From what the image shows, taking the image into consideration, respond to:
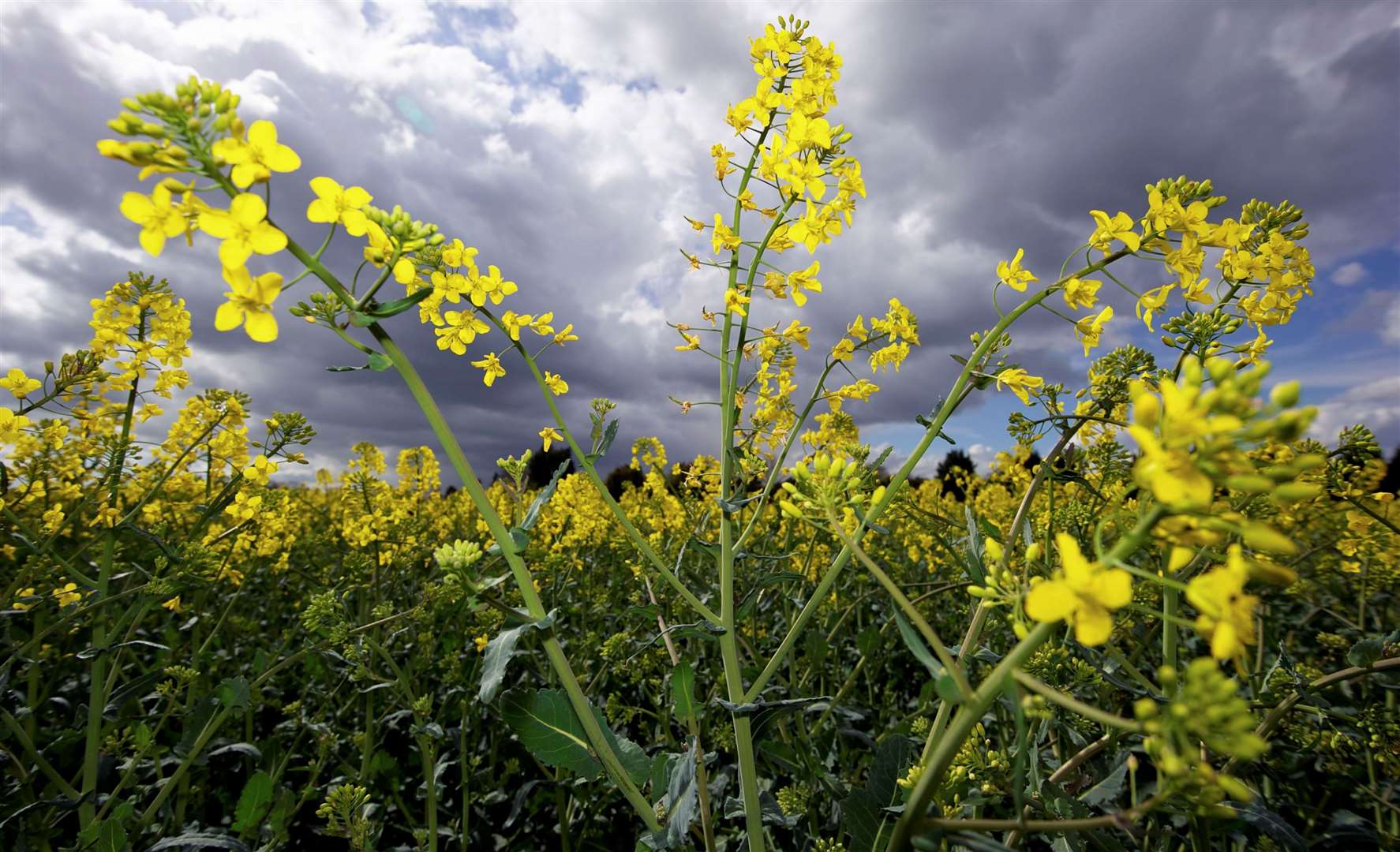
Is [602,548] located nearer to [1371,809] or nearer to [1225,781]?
[1371,809]

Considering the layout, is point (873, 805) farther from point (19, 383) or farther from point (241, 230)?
point (19, 383)

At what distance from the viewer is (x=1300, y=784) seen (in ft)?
10.9

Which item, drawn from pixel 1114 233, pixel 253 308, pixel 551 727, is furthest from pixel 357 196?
pixel 1114 233

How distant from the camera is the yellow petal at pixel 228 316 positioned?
115cm

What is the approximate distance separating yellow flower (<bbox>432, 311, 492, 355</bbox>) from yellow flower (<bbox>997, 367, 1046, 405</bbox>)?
1.71 metres

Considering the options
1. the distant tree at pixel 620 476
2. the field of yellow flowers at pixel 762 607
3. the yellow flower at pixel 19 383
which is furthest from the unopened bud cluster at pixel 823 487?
the distant tree at pixel 620 476

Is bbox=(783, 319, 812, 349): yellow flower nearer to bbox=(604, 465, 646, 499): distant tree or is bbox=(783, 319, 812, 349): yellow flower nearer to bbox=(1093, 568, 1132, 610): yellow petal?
bbox=(1093, 568, 1132, 610): yellow petal

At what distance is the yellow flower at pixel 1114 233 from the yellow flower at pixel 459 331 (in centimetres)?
186

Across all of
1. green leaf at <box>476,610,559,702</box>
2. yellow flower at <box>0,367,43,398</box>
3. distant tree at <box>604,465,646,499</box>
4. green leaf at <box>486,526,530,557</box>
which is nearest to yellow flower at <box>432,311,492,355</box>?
green leaf at <box>486,526,530,557</box>

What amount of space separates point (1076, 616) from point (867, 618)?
4.92 m

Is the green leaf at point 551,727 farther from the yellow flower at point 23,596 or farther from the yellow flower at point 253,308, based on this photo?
the yellow flower at point 23,596

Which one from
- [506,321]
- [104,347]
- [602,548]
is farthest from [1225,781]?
[602,548]

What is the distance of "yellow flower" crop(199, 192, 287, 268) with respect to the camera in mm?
1058

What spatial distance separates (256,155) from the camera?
110cm
